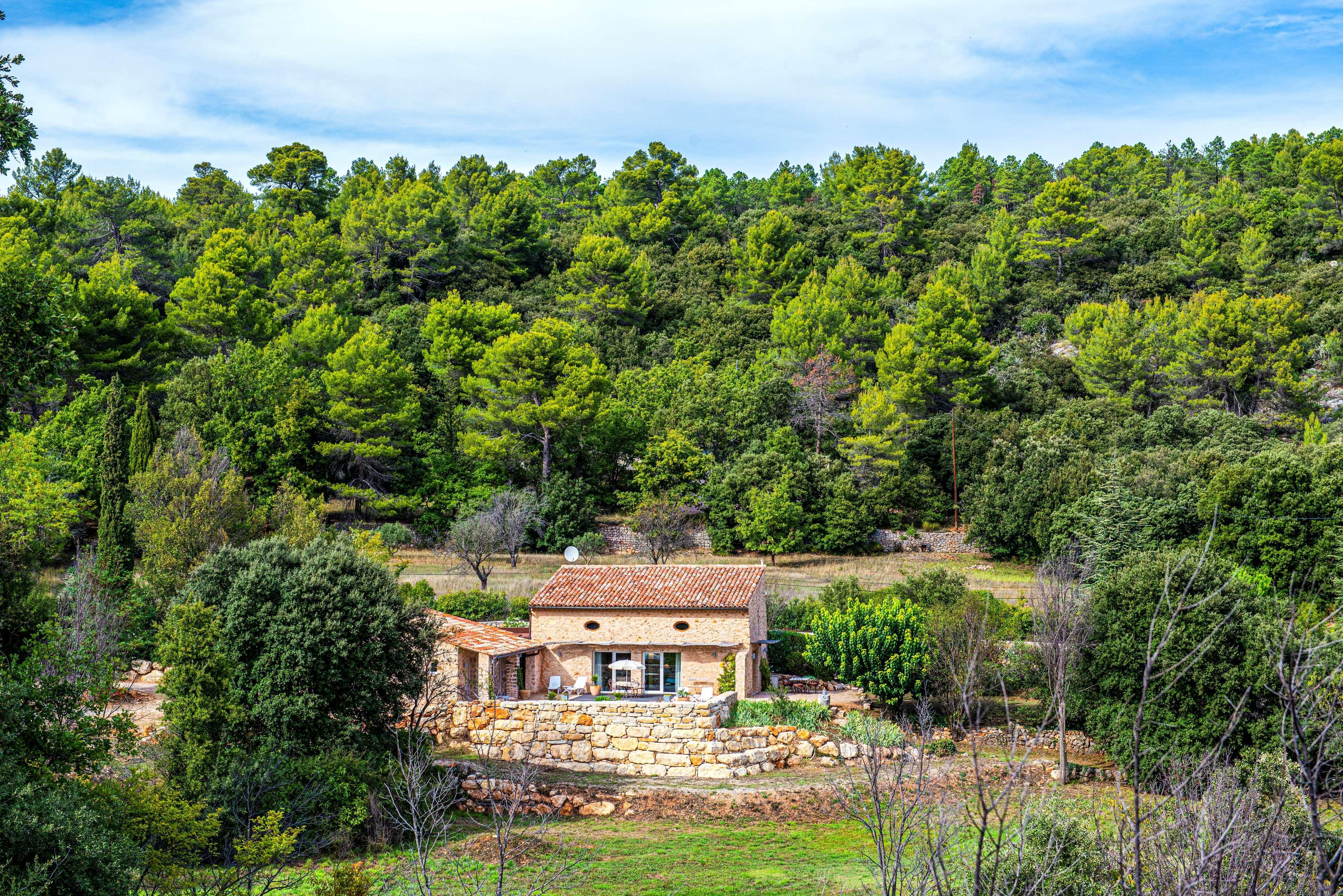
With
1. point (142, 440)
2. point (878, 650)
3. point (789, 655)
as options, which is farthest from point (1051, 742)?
point (142, 440)

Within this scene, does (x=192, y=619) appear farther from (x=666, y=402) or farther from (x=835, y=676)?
(x=666, y=402)

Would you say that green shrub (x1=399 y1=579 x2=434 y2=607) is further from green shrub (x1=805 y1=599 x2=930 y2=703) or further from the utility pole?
the utility pole

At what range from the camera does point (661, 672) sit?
92.6 feet

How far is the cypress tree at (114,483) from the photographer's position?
36.1m

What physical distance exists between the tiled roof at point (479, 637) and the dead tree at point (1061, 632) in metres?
12.9

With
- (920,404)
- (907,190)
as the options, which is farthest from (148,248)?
(907,190)

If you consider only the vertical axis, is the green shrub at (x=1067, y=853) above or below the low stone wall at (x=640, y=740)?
above

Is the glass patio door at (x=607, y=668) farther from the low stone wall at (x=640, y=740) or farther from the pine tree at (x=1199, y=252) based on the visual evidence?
the pine tree at (x=1199, y=252)

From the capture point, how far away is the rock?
66.8 ft

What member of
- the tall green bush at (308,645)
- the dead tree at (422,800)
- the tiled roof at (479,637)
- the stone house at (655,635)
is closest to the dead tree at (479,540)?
the tiled roof at (479,637)

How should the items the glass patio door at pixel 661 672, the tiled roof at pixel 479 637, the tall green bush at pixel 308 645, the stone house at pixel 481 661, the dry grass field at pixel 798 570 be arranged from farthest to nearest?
the dry grass field at pixel 798 570, the glass patio door at pixel 661 672, the tiled roof at pixel 479 637, the stone house at pixel 481 661, the tall green bush at pixel 308 645

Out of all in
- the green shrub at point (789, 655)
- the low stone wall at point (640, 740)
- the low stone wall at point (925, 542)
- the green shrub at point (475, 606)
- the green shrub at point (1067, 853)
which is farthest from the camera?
the low stone wall at point (925, 542)

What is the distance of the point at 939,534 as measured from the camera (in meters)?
49.2

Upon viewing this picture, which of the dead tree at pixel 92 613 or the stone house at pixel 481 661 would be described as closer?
the dead tree at pixel 92 613
